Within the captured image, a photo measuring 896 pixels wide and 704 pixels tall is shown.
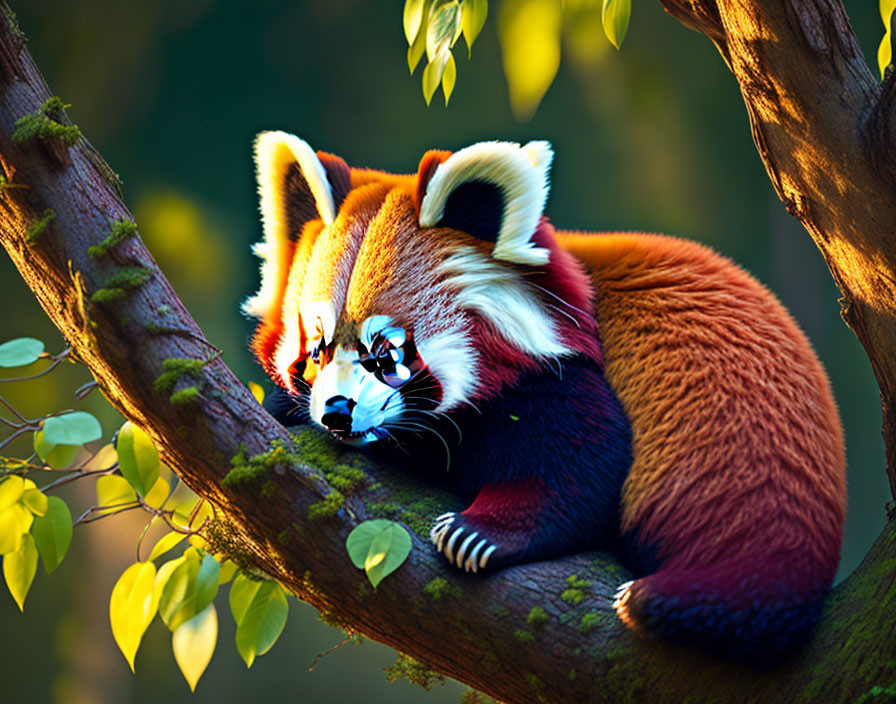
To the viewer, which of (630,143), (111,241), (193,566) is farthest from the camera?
(630,143)

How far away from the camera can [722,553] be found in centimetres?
82

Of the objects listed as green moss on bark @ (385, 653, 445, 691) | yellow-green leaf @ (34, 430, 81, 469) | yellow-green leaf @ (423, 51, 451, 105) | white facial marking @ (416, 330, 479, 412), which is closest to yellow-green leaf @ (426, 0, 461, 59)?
yellow-green leaf @ (423, 51, 451, 105)

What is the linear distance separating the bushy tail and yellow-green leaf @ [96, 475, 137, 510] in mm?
692

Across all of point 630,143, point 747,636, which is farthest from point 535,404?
point 630,143

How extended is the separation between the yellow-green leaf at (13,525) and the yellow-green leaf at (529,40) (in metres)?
0.80

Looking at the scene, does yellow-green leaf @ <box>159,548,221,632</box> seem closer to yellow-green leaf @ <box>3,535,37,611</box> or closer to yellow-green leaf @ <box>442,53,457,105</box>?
yellow-green leaf @ <box>3,535,37,611</box>

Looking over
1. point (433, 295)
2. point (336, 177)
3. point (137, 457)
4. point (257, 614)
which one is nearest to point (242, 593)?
point (257, 614)

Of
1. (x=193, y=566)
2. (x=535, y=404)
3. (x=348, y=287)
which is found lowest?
(x=193, y=566)

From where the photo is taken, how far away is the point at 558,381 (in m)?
0.97

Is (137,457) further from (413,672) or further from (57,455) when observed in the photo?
(413,672)

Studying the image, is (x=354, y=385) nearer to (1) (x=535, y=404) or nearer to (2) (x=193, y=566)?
(1) (x=535, y=404)

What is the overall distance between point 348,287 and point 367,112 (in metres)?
1.48

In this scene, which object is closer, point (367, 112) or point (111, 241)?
point (111, 241)

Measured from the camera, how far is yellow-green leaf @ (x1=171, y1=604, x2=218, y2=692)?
995mm
